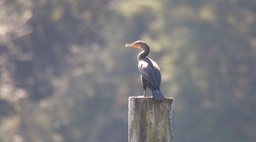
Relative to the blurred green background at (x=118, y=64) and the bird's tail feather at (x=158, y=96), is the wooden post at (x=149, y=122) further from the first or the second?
the blurred green background at (x=118, y=64)

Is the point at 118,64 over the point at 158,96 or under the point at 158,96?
over

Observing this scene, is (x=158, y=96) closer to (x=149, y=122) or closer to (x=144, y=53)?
(x=149, y=122)

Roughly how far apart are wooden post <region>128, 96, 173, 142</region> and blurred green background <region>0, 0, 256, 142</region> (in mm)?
22211

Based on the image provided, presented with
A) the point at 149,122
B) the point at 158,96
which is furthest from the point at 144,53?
the point at 149,122

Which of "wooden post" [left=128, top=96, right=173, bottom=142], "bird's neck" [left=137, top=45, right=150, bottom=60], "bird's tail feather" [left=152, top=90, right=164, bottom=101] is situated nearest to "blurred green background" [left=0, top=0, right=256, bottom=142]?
"bird's neck" [left=137, top=45, right=150, bottom=60]

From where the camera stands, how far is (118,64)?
102 ft

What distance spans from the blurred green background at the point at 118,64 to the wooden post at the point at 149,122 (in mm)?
22211

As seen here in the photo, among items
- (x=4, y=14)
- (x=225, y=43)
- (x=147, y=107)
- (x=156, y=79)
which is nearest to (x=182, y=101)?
(x=225, y=43)

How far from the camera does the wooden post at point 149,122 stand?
5887 mm

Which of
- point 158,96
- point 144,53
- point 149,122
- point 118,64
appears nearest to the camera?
point 149,122

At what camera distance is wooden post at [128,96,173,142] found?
5.89m

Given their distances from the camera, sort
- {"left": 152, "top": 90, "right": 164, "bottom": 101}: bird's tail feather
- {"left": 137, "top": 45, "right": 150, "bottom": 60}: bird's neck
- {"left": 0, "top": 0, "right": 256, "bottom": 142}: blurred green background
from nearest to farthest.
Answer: {"left": 152, "top": 90, "right": 164, "bottom": 101}: bird's tail feather, {"left": 137, "top": 45, "right": 150, "bottom": 60}: bird's neck, {"left": 0, "top": 0, "right": 256, "bottom": 142}: blurred green background

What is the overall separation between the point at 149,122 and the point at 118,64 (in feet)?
83.0

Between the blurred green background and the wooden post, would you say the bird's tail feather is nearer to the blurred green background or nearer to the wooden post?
the wooden post
